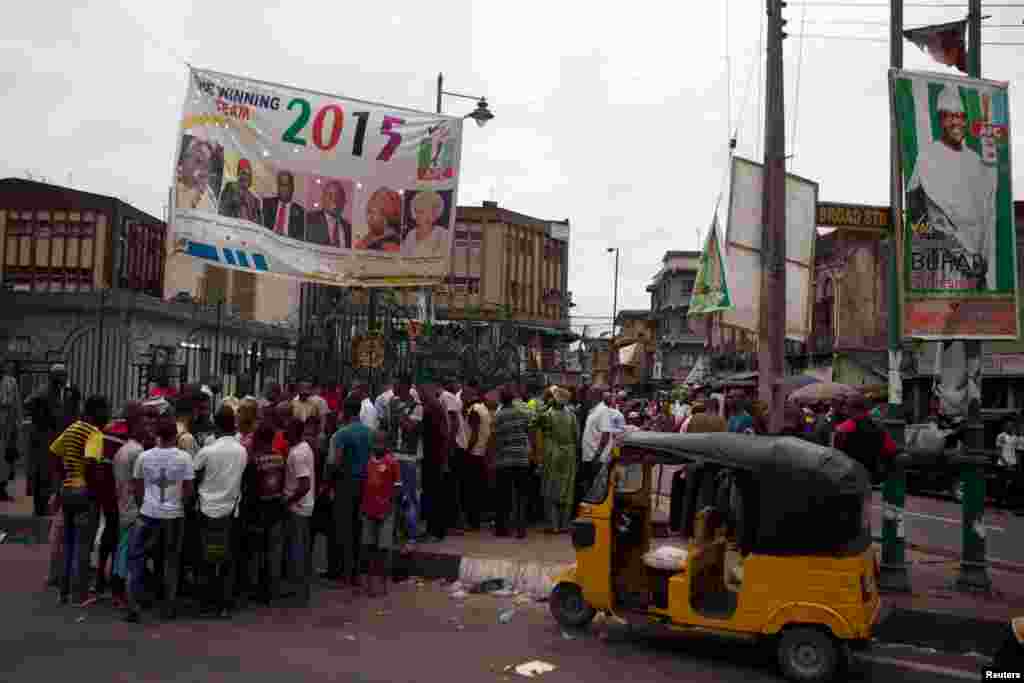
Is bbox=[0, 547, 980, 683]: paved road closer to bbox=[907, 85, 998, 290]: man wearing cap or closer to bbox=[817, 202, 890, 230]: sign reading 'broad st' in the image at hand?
bbox=[907, 85, 998, 290]: man wearing cap

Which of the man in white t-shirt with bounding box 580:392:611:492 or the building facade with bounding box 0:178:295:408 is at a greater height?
the building facade with bounding box 0:178:295:408

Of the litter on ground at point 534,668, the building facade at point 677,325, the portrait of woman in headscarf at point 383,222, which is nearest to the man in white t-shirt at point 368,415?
the portrait of woman in headscarf at point 383,222

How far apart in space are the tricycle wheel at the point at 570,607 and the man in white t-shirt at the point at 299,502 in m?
2.52

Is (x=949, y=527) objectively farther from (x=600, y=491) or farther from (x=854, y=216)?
(x=600, y=491)

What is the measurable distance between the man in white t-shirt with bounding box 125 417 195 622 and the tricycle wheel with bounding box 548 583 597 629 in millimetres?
3442

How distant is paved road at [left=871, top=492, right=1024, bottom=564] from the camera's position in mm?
13977

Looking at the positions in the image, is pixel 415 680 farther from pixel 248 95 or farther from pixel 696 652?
pixel 248 95

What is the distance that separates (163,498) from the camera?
7.97m

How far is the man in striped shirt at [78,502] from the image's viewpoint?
830 cm

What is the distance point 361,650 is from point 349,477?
2683 mm

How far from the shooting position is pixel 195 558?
8.59 metres

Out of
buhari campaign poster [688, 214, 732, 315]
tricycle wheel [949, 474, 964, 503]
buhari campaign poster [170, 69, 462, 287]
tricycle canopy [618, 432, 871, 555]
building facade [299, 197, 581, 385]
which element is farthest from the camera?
building facade [299, 197, 581, 385]

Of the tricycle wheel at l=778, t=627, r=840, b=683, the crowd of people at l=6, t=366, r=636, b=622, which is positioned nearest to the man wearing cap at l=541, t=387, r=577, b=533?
the crowd of people at l=6, t=366, r=636, b=622

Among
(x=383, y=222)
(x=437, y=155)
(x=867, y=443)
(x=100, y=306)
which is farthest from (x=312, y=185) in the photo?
(x=867, y=443)
